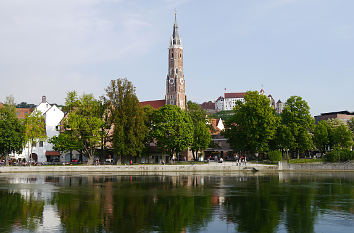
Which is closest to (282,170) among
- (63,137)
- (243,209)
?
(63,137)

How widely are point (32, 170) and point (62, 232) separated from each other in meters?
52.5

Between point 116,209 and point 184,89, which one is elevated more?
point 184,89

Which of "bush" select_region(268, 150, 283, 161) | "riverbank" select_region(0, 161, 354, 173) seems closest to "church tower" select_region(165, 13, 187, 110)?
"bush" select_region(268, 150, 283, 161)

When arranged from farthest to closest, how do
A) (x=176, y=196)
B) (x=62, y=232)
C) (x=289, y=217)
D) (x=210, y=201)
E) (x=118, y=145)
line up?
(x=118, y=145) < (x=176, y=196) < (x=210, y=201) < (x=289, y=217) < (x=62, y=232)

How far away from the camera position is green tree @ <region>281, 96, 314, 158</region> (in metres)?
81.3

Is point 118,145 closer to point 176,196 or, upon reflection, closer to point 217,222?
point 176,196

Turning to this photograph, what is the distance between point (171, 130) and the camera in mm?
84312

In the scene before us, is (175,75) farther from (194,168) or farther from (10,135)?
(10,135)

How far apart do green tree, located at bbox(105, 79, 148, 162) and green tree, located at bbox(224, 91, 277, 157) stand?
19332 mm

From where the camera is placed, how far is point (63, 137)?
7869cm

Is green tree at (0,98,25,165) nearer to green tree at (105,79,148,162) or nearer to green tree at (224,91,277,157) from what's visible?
green tree at (105,79,148,162)

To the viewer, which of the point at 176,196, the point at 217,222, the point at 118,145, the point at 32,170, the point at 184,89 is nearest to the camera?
the point at 217,222

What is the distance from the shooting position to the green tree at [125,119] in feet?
252

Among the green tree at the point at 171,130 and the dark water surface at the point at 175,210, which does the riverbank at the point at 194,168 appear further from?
the dark water surface at the point at 175,210
